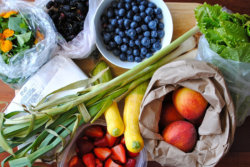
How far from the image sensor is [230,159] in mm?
1067

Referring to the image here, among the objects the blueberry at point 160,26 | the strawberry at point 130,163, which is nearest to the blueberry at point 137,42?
the blueberry at point 160,26

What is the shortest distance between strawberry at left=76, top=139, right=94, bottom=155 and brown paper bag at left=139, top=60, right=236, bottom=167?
23 cm

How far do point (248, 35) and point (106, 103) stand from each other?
20.2 inches

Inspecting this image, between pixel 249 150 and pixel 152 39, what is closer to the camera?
pixel 152 39

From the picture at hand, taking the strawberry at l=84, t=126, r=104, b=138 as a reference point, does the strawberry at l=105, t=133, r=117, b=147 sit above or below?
below

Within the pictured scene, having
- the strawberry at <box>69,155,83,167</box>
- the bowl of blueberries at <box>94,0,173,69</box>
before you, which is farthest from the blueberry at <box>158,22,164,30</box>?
the strawberry at <box>69,155,83,167</box>

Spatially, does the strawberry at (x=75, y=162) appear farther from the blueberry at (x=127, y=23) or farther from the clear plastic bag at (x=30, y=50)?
the blueberry at (x=127, y=23)

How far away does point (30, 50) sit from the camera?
86cm

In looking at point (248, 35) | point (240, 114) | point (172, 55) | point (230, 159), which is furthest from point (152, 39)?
point (230, 159)

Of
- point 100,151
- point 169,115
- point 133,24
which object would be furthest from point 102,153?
point 133,24

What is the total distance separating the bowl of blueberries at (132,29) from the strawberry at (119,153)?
0.31 m

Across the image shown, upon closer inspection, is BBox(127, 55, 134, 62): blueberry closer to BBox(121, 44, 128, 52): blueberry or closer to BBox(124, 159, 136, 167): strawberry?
BBox(121, 44, 128, 52): blueberry

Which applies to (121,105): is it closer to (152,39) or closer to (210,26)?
(152,39)

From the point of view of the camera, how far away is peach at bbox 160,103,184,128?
876 mm
